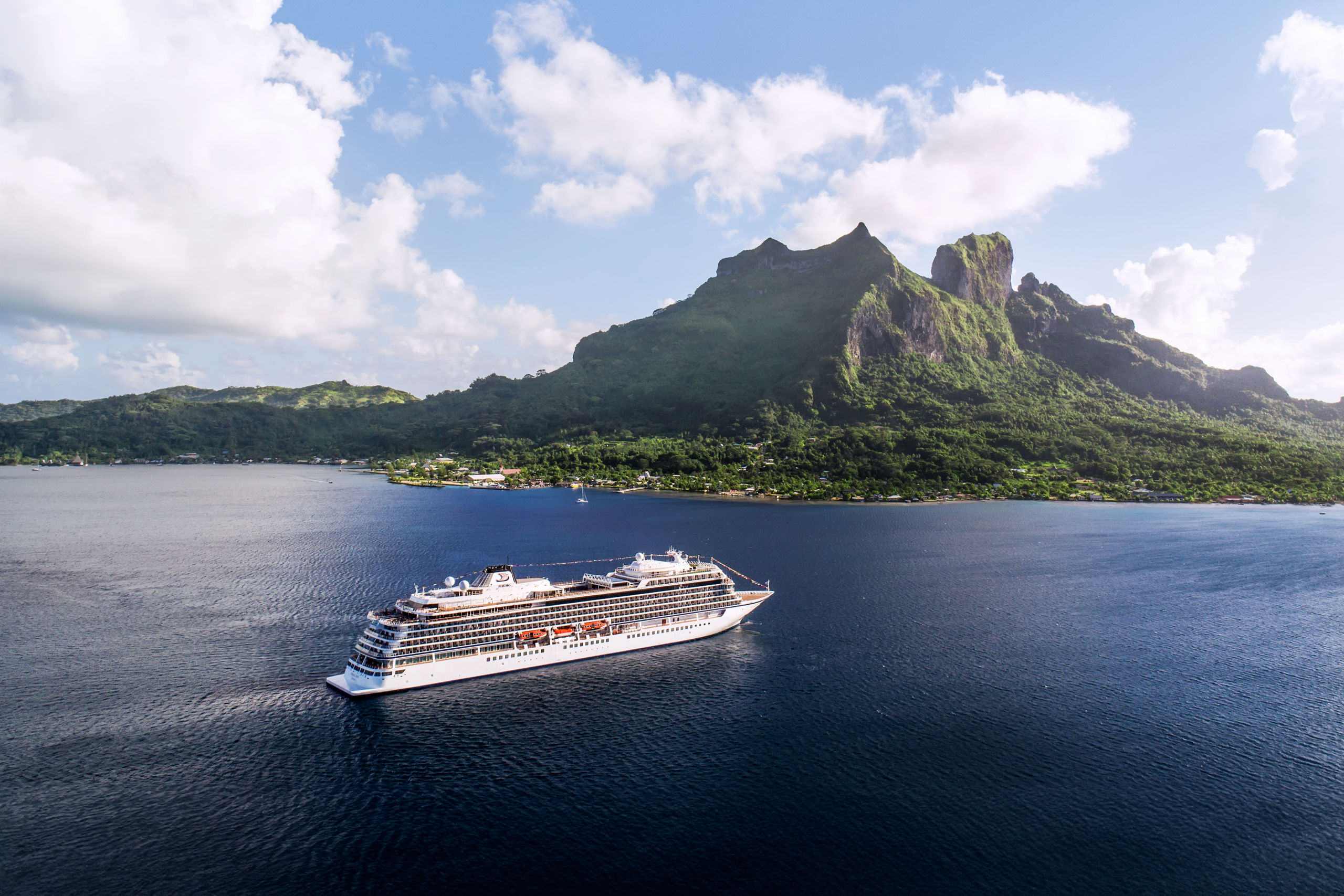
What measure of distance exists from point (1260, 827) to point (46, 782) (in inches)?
2642

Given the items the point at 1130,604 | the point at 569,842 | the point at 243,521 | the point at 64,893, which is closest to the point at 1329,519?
the point at 1130,604

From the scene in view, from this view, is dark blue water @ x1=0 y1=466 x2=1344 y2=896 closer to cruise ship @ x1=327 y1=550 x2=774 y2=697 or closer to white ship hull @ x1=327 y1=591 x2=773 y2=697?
white ship hull @ x1=327 y1=591 x2=773 y2=697

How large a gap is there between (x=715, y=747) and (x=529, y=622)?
20.7 m

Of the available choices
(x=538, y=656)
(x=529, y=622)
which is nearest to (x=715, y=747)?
(x=538, y=656)

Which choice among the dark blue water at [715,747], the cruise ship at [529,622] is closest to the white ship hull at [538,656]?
the cruise ship at [529,622]

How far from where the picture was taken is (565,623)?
197 ft

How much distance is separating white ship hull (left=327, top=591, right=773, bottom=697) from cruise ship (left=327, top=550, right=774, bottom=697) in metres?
0.07

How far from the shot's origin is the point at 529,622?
2295 inches

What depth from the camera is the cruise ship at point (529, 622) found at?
2085 inches

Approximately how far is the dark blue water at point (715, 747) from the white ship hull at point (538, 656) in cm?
132

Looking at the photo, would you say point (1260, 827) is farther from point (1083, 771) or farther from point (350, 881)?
point (350, 881)

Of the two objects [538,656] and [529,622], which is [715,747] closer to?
[538,656]

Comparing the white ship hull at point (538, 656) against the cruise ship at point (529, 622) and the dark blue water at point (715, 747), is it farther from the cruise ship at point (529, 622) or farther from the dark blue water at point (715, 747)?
the dark blue water at point (715, 747)

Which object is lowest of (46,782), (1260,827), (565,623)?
(1260,827)
